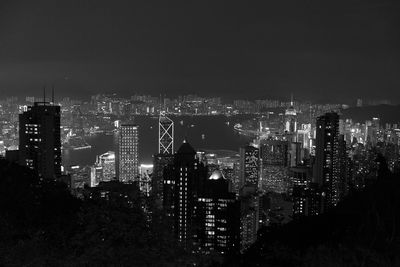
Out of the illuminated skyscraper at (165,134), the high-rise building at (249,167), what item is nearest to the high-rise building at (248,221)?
the high-rise building at (249,167)

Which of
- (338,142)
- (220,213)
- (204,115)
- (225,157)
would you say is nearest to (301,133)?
(225,157)

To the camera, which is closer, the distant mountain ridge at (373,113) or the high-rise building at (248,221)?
the high-rise building at (248,221)

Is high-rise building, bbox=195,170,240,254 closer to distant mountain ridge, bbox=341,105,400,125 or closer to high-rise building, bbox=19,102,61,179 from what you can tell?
high-rise building, bbox=19,102,61,179

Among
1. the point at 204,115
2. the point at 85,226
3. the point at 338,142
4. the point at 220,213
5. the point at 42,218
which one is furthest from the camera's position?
the point at 204,115

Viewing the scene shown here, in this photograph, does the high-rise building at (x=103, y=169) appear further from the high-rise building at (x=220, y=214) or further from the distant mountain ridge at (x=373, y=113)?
the distant mountain ridge at (x=373, y=113)

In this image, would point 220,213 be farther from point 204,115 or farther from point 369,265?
point 204,115

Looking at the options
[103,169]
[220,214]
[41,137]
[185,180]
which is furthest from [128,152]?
[220,214]
